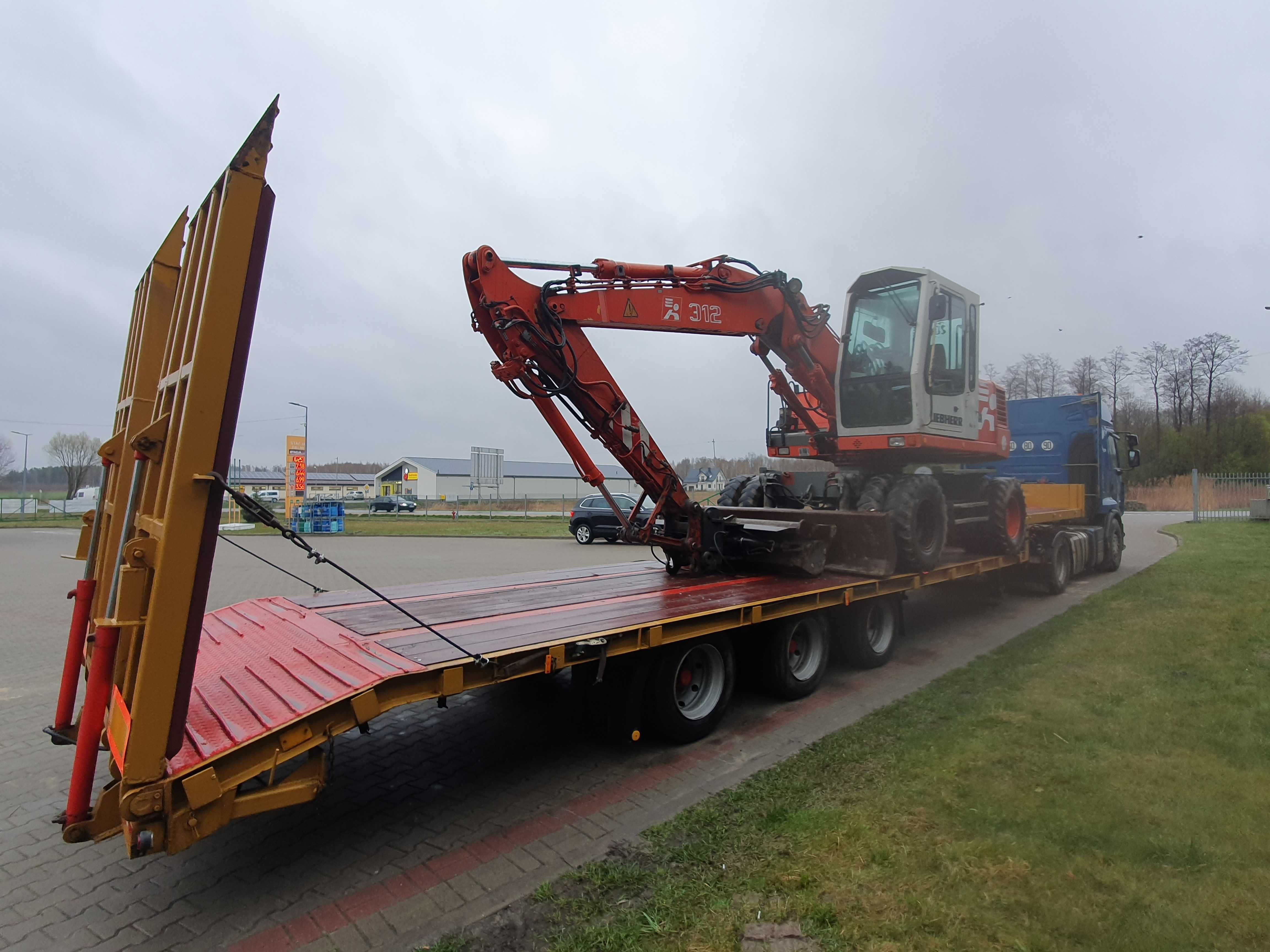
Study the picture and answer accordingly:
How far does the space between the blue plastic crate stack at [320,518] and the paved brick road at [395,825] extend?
71.7 feet

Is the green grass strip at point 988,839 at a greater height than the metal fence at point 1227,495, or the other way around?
the metal fence at point 1227,495

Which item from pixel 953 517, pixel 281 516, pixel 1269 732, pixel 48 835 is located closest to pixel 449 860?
pixel 48 835

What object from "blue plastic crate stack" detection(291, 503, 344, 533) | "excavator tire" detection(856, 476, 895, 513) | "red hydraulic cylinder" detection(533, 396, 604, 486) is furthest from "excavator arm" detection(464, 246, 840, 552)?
"blue plastic crate stack" detection(291, 503, 344, 533)

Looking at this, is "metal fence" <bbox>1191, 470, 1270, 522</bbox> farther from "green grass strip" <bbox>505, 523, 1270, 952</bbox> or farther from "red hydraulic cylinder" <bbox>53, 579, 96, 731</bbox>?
"red hydraulic cylinder" <bbox>53, 579, 96, 731</bbox>

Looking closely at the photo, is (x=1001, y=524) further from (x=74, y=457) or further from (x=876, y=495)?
(x=74, y=457)

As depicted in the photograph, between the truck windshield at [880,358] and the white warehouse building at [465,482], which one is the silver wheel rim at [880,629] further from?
the white warehouse building at [465,482]

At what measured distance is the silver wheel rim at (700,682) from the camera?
565 centimetres

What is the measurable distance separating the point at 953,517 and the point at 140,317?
27.9 ft

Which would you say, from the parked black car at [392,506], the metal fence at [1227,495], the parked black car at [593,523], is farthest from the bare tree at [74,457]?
the metal fence at [1227,495]

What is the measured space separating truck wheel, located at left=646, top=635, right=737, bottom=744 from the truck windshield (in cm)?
366

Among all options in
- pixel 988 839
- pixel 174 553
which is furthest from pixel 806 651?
pixel 174 553

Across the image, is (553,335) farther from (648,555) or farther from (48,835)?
(648,555)

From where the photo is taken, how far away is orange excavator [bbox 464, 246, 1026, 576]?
21.2ft

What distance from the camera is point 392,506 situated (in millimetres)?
53531
